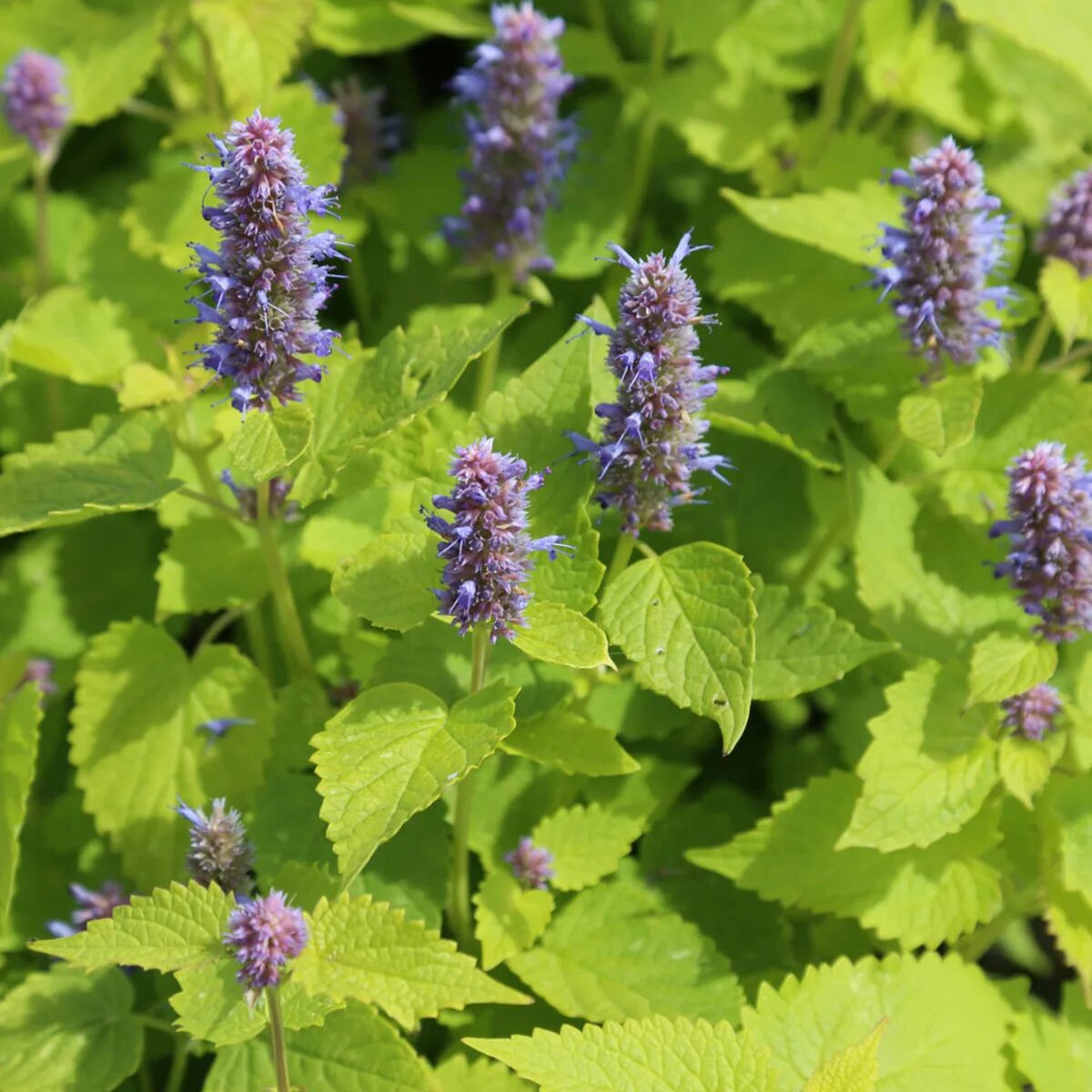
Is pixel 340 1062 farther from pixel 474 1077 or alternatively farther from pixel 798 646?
pixel 798 646

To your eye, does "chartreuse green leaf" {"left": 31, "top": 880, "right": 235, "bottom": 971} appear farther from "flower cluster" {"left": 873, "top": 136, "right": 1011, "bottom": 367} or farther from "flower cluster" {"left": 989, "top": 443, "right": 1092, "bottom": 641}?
"flower cluster" {"left": 873, "top": 136, "right": 1011, "bottom": 367}

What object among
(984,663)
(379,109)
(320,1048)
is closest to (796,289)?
(984,663)

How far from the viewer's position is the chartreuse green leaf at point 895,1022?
277 cm

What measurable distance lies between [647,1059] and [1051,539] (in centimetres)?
141

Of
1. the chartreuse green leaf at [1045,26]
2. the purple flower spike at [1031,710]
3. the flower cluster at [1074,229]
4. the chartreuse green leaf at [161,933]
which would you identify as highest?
the chartreuse green leaf at [1045,26]

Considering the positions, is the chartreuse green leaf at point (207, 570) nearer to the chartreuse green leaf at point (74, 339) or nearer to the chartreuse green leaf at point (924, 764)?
the chartreuse green leaf at point (74, 339)

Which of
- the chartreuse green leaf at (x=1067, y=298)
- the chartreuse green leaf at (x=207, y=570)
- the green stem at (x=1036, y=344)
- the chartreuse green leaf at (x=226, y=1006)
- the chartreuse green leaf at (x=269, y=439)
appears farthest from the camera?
the green stem at (x=1036, y=344)

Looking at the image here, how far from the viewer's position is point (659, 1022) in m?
2.43

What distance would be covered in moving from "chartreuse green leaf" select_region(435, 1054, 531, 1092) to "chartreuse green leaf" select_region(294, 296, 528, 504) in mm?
1387

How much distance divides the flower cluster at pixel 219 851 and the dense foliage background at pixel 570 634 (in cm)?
13

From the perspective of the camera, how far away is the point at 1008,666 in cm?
281

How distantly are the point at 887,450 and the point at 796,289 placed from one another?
0.74 m

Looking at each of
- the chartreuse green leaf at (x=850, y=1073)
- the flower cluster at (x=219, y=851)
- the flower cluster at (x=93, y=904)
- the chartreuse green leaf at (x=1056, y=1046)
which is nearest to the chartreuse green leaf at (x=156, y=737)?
the flower cluster at (x=93, y=904)

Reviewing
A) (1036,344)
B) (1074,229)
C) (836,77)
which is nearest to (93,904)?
(1036,344)
